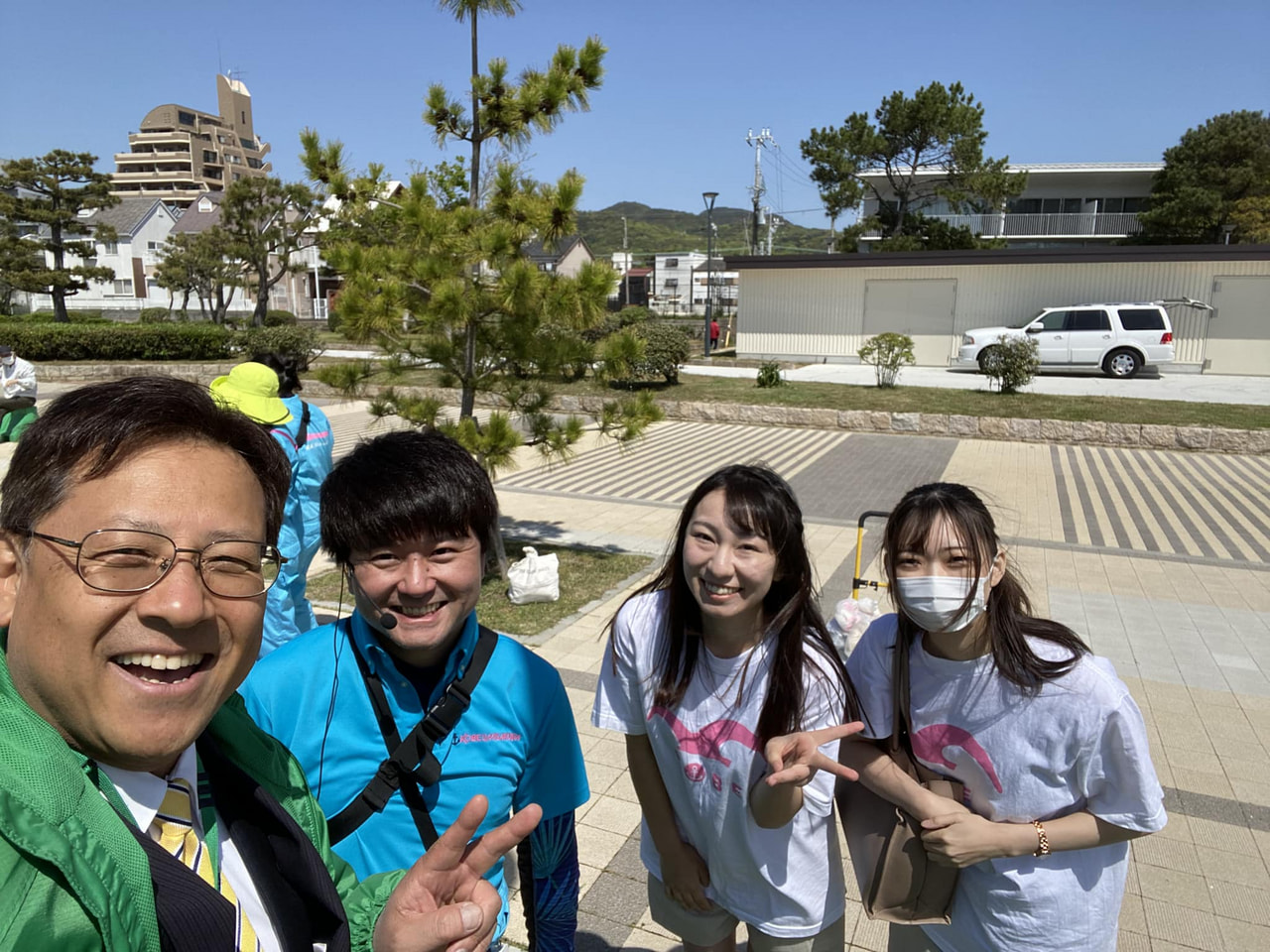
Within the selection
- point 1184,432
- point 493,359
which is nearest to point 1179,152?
point 1184,432

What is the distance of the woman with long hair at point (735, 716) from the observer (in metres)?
1.78

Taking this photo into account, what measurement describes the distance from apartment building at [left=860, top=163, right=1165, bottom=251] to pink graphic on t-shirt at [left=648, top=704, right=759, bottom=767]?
39494 mm

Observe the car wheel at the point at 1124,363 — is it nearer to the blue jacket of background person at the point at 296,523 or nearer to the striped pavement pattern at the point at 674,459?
the striped pavement pattern at the point at 674,459

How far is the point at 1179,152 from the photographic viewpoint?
3709 centimetres

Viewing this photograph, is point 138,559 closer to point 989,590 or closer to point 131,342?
point 989,590

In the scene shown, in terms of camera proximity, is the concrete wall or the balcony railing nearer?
the concrete wall

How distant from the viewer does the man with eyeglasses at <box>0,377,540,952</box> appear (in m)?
0.74

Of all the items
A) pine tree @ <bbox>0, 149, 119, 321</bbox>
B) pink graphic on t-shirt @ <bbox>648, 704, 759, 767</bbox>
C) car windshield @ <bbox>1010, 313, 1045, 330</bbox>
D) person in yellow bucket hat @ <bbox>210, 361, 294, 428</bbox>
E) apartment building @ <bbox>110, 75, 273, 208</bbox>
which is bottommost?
pink graphic on t-shirt @ <bbox>648, 704, 759, 767</bbox>

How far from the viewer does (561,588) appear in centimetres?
627

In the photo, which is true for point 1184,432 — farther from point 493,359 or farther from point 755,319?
point 755,319

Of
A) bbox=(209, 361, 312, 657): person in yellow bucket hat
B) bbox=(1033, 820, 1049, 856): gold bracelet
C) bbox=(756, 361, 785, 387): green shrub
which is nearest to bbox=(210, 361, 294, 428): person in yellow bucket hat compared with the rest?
bbox=(209, 361, 312, 657): person in yellow bucket hat

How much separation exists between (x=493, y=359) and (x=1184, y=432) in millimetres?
11383

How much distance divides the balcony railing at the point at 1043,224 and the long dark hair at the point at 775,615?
39.5m

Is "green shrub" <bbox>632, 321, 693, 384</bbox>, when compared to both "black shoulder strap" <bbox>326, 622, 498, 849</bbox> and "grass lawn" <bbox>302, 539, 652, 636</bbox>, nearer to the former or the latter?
"grass lawn" <bbox>302, 539, 652, 636</bbox>
